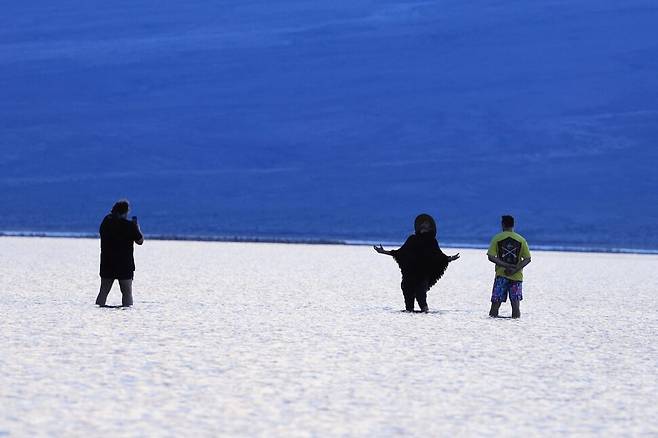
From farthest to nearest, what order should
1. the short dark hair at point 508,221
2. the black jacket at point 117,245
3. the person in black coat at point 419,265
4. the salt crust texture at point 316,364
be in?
the person in black coat at point 419,265 → the black jacket at point 117,245 → the short dark hair at point 508,221 → the salt crust texture at point 316,364

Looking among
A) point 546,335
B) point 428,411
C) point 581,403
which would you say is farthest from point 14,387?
point 546,335

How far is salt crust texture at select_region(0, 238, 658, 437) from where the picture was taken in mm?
7773

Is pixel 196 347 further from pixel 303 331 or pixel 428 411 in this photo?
pixel 428 411

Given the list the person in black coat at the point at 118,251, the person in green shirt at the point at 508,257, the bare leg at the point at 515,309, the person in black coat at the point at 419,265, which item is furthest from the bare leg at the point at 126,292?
the bare leg at the point at 515,309

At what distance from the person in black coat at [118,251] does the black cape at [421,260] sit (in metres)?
3.31

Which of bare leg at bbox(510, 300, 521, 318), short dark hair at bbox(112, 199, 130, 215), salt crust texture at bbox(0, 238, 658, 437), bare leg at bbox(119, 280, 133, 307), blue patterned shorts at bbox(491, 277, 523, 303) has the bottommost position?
salt crust texture at bbox(0, 238, 658, 437)

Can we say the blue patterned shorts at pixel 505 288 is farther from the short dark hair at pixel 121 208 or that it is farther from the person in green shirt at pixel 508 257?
the short dark hair at pixel 121 208

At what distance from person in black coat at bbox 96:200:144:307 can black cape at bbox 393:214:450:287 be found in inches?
130

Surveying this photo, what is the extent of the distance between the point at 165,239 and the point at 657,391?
1952 inches

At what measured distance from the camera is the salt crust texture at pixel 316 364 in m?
7.77

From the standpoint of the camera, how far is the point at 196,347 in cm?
1177

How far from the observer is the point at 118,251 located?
16438 mm

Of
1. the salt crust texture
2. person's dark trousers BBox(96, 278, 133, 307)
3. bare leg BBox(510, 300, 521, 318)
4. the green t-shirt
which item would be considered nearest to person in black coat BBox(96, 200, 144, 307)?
person's dark trousers BBox(96, 278, 133, 307)

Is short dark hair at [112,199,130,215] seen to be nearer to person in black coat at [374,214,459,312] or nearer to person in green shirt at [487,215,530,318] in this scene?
person in black coat at [374,214,459,312]
